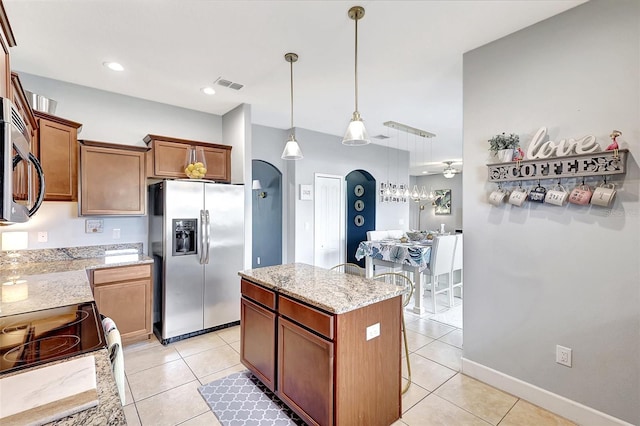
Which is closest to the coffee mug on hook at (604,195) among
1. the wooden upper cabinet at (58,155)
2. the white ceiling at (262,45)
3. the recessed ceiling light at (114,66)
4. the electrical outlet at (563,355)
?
the electrical outlet at (563,355)

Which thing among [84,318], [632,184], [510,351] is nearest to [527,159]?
[632,184]

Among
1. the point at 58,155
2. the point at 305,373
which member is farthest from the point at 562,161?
the point at 58,155

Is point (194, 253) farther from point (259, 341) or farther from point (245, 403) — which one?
point (245, 403)

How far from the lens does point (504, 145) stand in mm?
2303

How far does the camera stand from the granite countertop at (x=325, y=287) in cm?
177

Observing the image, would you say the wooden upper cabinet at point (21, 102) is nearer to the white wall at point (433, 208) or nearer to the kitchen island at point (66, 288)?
the kitchen island at point (66, 288)

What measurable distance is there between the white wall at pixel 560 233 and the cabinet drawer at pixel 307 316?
150 cm

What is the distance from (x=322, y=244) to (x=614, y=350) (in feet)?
13.1

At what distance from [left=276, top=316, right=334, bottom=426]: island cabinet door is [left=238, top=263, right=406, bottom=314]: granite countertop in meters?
0.22

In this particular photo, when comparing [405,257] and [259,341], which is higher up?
[405,257]

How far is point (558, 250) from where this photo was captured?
2.11 meters

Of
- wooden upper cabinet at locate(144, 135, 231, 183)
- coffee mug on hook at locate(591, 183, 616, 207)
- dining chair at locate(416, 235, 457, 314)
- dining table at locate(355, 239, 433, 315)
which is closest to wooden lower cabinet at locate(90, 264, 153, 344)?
wooden upper cabinet at locate(144, 135, 231, 183)

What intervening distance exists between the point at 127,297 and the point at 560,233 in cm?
378

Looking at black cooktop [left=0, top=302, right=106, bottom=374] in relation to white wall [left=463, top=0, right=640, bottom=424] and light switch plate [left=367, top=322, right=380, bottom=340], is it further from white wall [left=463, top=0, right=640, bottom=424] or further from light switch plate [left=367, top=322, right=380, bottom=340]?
white wall [left=463, top=0, right=640, bottom=424]
